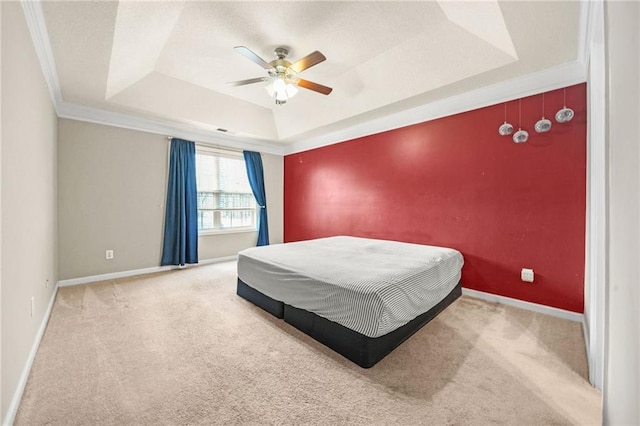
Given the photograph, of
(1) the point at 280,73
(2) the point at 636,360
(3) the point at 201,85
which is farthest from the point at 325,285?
(3) the point at 201,85

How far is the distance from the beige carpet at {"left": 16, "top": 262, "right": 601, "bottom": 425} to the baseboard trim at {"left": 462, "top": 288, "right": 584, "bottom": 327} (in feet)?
0.42

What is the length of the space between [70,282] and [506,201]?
561cm

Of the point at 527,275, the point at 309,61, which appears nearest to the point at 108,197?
the point at 309,61

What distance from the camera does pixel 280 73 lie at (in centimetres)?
265

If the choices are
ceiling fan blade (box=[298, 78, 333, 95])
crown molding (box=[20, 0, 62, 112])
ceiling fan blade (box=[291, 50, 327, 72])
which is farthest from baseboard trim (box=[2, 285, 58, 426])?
ceiling fan blade (box=[298, 78, 333, 95])

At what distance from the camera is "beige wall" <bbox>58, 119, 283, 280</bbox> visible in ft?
11.8

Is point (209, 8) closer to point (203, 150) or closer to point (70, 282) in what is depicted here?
point (203, 150)

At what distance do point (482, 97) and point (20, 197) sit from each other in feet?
14.2

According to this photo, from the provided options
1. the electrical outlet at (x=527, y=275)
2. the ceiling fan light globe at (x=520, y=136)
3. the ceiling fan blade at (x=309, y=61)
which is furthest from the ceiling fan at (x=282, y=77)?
the electrical outlet at (x=527, y=275)

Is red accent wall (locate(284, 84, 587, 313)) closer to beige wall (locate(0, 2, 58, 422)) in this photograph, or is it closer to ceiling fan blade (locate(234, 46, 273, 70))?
ceiling fan blade (locate(234, 46, 273, 70))

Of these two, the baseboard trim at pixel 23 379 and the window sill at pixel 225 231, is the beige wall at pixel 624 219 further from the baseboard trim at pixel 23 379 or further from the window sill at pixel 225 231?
the window sill at pixel 225 231

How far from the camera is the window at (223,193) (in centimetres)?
496

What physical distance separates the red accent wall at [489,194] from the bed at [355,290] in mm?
452

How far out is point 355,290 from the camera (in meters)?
1.91
